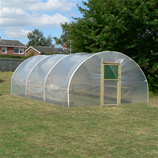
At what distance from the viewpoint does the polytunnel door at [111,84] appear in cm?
1216

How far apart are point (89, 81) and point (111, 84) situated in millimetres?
1268

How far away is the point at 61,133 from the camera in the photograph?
23.1 feet

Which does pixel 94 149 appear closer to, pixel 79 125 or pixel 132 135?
pixel 132 135

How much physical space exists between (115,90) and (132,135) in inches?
217

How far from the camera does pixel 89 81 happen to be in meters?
11.8

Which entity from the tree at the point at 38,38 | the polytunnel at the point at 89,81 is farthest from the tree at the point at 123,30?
the tree at the point at 38,38

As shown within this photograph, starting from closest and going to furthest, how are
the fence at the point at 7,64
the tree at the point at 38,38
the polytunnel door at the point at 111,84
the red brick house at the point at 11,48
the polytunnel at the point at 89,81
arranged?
the polytunnel at the point at 89,81, the polytunnel door at the point at 111,84, the fence at the point at 7,64, the red brick house at the point at 11,48, the tree at the point at 38,38

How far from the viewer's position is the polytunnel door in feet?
39.9

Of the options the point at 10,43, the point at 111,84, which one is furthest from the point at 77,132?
the point at 10,43

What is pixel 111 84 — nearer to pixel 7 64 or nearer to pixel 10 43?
pixel 7 64

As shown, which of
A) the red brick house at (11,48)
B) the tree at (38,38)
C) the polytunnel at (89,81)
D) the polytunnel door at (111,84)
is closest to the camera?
the polytunnel at (89,81)

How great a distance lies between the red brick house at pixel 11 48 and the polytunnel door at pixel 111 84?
126 feet

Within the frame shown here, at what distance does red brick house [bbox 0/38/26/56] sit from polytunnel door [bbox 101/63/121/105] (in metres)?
Result: 38.3

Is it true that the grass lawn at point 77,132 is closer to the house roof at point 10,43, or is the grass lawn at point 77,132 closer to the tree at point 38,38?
the house roof at point 10,43
